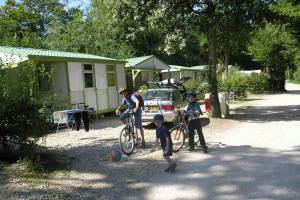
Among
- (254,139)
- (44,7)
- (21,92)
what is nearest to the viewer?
(21,92)

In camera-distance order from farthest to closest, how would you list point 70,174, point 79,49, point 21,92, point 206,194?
point 79,49 < point 21,92 < point 70,174 < point 206,194

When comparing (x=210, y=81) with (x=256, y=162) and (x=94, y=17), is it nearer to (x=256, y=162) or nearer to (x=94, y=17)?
(x=256, y=162)

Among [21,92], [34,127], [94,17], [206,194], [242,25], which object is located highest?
[94,17]

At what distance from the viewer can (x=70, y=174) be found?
838cm

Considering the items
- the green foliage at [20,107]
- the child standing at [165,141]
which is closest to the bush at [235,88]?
the green foliage at [20,107]

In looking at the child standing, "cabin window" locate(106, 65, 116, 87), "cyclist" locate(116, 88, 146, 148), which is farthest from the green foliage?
"cabin window" locate(106, 65, 116, 87)

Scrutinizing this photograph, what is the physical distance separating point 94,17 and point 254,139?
37.4 m

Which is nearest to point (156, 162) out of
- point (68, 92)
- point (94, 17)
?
point (68, 92)

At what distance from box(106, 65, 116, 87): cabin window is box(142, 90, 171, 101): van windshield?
6293 millimetres

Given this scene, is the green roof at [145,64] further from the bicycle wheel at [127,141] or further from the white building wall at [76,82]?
the bicycle wheel at [127,141]

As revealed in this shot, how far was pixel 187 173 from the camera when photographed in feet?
26.3

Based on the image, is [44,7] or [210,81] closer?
[210,81]

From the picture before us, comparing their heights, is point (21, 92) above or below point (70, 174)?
above

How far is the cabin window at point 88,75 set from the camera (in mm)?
19594
